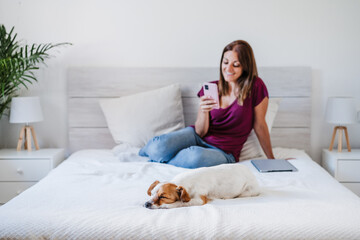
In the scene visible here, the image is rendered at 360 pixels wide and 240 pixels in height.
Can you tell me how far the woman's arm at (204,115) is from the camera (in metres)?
2.52

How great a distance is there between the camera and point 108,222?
1.42 m

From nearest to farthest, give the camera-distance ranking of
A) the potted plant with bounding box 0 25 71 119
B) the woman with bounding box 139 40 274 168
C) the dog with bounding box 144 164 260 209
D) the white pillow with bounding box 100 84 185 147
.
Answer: the dog with bounding box 144 164 260 209, the woman with bounding box 139 40 274 168, the potted plant with bounding box 0 25 71 119, the white pillow with bounding box 100 84 185 147

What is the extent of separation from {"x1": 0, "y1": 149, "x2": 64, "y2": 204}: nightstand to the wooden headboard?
356mm

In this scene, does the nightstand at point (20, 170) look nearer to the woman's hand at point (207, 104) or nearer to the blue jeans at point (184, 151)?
the blue jeans at point (184, 151)

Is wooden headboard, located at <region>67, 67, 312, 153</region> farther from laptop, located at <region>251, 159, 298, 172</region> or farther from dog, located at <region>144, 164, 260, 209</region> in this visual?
dog, located at <region>144, 164, 260, 209</region>

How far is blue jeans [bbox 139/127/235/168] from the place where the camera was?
228 centimetres

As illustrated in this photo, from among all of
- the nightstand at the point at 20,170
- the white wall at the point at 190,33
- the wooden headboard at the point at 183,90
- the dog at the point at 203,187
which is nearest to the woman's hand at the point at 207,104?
the wooden headboard at the point at 183,90

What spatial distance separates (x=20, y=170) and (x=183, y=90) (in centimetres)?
134

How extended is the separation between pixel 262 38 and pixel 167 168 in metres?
1.42

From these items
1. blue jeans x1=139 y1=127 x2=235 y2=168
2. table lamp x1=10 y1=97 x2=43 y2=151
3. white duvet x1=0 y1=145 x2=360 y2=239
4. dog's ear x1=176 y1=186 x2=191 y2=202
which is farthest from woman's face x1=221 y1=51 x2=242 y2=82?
table lamp x1=10 y1=97 x2=43 y2=151

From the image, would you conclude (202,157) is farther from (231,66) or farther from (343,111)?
(343,111)

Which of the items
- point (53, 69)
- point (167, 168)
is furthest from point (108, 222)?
point (53, 69)

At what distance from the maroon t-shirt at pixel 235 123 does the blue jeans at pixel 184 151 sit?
0.06m

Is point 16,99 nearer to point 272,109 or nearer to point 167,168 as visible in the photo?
point 167,168
